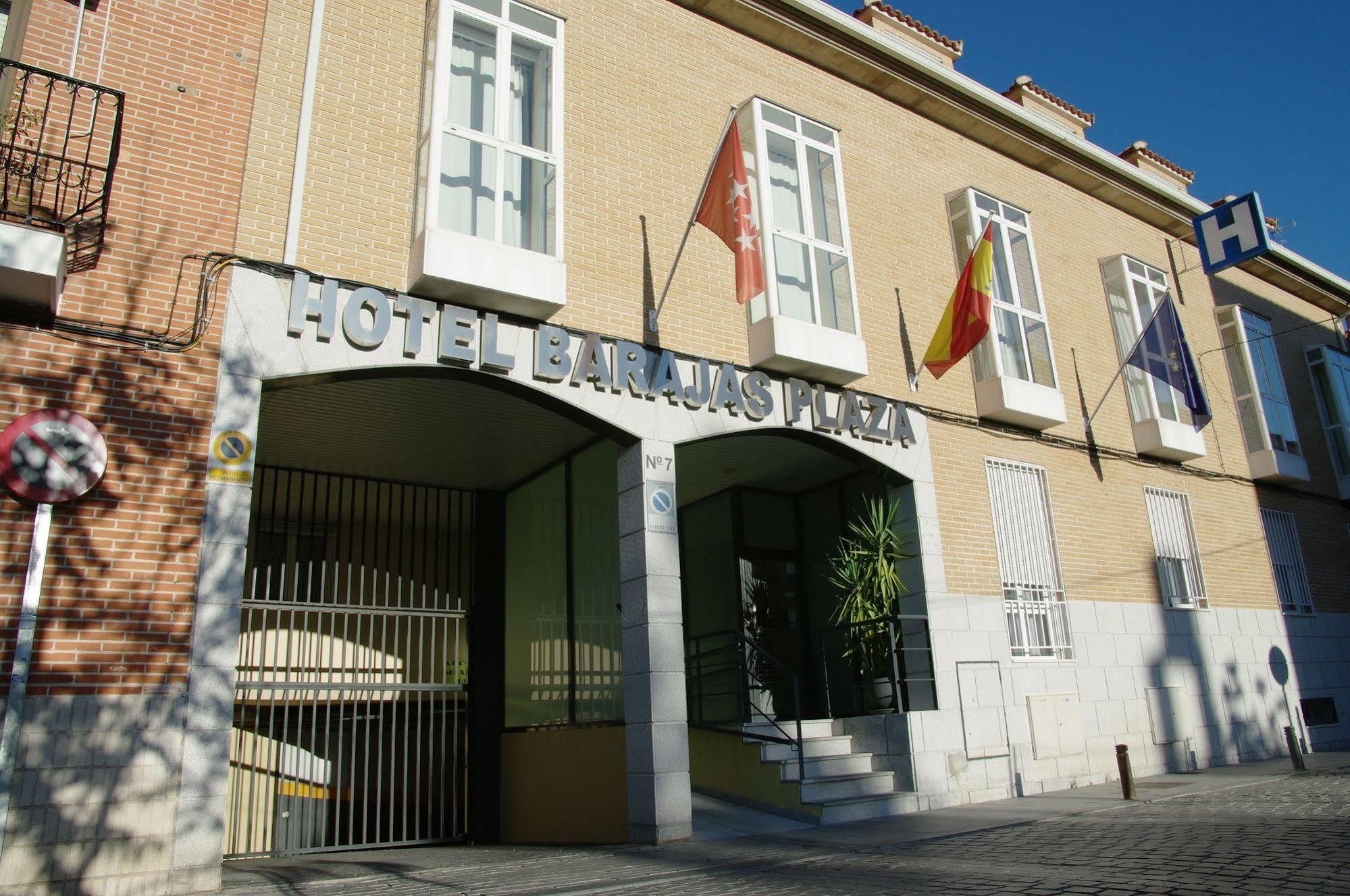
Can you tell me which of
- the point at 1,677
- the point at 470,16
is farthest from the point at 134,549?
the point at 470,16

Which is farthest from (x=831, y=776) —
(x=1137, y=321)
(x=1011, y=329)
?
(x=1137, y=321)

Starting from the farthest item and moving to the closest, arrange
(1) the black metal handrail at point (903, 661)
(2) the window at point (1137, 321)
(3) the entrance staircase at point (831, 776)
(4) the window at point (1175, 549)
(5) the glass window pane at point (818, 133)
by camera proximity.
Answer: (2) the window at point (1137, 321) → (4) the window at point (1175, 549) → (5) the glass window pane at point (818, 133) → (1) the black metal handrail at point (903, 661) → (3) the entrance staircase at point (831, 776)

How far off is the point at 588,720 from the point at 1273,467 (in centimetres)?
1211

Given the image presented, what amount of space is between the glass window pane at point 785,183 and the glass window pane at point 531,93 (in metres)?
2.75

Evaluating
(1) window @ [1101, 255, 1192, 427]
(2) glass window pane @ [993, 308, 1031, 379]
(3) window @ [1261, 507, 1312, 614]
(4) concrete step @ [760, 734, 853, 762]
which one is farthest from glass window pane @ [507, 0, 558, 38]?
(3) window @ [1261, 507, 1312, 614]

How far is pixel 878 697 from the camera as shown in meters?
10.7

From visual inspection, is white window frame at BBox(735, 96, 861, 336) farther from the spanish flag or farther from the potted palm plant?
the potted palm plant

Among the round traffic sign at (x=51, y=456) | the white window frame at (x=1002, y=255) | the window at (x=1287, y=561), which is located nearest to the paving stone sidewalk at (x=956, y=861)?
the round traffic sign at (x=51, y=456)

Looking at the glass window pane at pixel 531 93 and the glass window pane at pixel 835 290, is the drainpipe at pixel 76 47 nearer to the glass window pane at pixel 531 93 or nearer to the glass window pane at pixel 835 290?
the glass window pane at pixel 531 93

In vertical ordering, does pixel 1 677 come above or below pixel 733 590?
below

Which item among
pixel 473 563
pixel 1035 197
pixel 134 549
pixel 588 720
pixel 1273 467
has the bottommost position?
pixel 588 720

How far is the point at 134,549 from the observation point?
21.0ft

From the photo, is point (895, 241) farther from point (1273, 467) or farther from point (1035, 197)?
point (1273, 467)

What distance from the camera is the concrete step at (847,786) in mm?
8914
